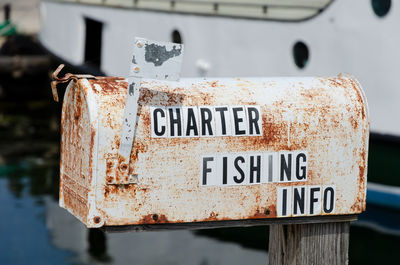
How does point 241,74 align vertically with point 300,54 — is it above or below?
below

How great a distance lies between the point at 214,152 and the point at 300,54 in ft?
15.0

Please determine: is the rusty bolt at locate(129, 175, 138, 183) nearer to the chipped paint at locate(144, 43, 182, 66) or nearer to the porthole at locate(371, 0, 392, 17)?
the chipped paint at locate(144, 43, 182, 66)

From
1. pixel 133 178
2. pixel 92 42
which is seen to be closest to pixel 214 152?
pixel 133 178

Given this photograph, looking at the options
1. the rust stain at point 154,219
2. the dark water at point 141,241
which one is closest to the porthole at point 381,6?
the dark water at point 141,241

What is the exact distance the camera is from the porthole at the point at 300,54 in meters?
7.13

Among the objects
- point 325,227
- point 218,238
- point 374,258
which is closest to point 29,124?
point 218,238

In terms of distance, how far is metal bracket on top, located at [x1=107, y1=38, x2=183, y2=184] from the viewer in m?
2.62

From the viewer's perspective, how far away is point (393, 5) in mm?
6395

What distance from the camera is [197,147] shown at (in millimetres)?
2729

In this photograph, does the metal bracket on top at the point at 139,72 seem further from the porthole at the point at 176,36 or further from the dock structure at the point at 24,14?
the dock structure at the point at 24,14

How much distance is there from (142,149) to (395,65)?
4164 mm

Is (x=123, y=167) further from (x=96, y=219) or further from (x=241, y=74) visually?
(x=241, y=74)

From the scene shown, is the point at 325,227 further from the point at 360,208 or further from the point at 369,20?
the point at 369,20

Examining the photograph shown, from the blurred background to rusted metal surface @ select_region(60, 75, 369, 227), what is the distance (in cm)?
361
